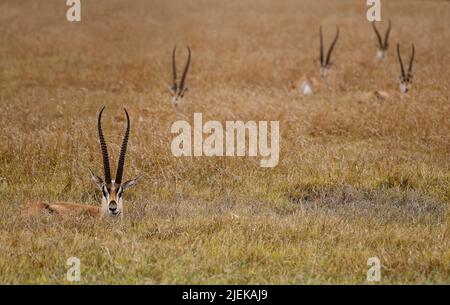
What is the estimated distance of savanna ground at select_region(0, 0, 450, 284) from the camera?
6055 millimetres

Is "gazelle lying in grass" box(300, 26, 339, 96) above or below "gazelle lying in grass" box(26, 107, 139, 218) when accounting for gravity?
above

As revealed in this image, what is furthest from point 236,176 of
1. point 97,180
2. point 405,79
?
point 405,79

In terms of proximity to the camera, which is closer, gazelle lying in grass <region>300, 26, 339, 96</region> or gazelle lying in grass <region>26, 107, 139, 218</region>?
gazelle lying in grass <region>26, 107, 139, 218</region>

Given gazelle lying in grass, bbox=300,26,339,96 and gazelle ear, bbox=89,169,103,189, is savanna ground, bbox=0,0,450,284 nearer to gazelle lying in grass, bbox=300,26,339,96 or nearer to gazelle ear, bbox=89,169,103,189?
gazelle lying in grass, bbox=300,26,339,96

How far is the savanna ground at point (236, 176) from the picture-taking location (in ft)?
19.9

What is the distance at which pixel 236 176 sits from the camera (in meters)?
9.20

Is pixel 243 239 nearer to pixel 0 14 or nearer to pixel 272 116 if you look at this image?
pixel 272 116

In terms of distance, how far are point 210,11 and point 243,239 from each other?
31.0m

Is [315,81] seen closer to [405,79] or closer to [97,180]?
[405,79]

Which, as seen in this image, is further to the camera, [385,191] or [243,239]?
[385,191]

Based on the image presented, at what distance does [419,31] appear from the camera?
2753 centimetres

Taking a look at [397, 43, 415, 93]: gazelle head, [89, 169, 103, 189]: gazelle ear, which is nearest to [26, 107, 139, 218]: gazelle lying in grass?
[89, 169, 103, 189]: gazelle ear
